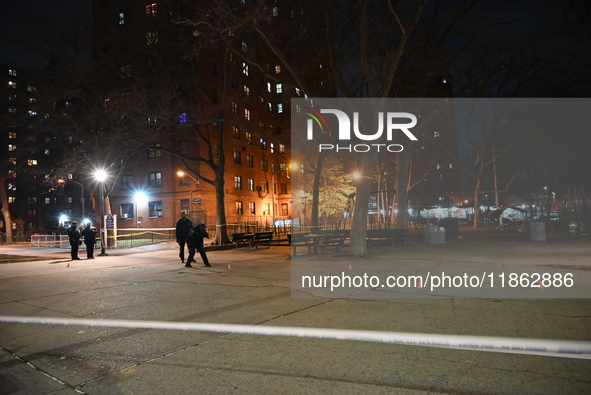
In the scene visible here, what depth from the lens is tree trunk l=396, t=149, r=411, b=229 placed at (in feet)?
67.6

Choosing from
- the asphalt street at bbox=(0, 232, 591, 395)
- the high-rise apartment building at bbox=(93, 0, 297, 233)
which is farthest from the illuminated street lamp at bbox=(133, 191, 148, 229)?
the asphalt street at bbox=(0, 232, 591, 395)

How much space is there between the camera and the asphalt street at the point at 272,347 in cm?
404

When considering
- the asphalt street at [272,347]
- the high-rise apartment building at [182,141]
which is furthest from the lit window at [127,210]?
the asphalt street at [272,347]

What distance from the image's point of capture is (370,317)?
21.5 feet

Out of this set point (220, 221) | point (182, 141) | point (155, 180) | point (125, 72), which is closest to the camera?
point (220, 221)

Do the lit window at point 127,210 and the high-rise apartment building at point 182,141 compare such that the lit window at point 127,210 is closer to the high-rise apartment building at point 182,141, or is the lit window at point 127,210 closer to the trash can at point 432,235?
the high-rise apartment building at point 182,141

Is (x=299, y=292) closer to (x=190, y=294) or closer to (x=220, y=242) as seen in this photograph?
(x=190, y=294)

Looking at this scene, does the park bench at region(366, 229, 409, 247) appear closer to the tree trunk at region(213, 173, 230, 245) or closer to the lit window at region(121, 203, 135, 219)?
the tree trunk at region(213, 173, 230, 245)

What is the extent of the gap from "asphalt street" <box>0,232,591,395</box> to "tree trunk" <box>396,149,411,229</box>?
11966 millimetres

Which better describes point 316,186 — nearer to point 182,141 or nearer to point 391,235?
point 391,235

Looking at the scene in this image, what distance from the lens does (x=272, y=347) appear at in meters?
5.20

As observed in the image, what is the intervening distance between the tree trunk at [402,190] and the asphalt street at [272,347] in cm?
1197

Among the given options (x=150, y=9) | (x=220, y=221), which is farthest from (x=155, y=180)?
(x=220, y=221)

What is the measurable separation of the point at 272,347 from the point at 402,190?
16.9m
